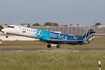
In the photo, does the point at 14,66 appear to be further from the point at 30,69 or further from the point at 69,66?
the point at 69,66

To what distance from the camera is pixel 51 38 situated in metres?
42.1

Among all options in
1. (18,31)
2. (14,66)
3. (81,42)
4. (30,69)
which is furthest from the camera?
(81,42)

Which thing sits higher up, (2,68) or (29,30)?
(29,30)

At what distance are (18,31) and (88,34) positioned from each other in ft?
57.8

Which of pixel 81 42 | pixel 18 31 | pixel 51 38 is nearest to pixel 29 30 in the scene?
pixel 18 31

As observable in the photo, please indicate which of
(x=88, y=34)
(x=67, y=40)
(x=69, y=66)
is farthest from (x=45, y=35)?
(x=69, y=66)

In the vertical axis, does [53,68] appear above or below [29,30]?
below

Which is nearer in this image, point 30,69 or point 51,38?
point 30,69

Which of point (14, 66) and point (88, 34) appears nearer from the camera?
point (14, 66)

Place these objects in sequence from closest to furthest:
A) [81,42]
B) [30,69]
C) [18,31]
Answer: [30,69] < [18,31] < [81,42]

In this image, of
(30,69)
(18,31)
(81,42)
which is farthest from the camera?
(81,42)

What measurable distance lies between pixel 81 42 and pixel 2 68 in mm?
32320

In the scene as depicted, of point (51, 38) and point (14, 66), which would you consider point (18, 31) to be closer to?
point (51, 38)

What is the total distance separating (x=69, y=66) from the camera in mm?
16828
